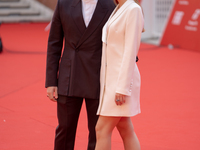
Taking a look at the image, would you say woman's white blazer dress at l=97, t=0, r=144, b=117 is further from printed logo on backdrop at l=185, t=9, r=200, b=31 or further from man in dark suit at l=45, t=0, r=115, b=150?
printed logo on backdrop at l=185, t=9, r=200, b=31

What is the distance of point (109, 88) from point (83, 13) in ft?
1.85

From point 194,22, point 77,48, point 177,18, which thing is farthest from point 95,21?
point 177,18

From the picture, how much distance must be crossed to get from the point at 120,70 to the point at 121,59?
0.07 meters

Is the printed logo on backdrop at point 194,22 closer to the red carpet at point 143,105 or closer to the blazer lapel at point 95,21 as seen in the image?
the red carpet at point 143,105

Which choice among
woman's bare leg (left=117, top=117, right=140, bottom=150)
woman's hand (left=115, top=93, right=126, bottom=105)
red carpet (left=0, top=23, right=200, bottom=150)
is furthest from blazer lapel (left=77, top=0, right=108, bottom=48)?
red carpet (left=0, top=23, right=200, bottom=150)

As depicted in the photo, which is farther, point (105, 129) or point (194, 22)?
point (194, 22)

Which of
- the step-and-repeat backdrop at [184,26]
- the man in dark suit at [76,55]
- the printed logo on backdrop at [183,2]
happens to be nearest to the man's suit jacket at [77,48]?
the man in dark suit at [76,55]

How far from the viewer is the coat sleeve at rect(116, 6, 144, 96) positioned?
1.95 m

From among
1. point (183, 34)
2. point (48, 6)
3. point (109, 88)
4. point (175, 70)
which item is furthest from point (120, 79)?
point (48, 6)

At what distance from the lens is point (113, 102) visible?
2057mm

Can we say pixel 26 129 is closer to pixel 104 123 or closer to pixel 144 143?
pixel 144 143

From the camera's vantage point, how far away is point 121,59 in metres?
2.02

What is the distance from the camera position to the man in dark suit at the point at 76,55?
2232mm

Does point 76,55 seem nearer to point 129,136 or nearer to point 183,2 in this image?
point 129,136
